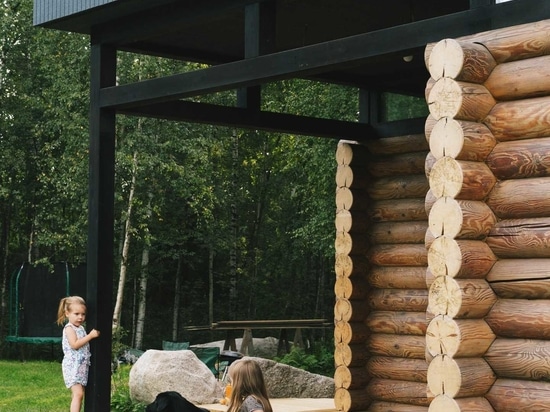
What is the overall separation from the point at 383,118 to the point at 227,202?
1654cm

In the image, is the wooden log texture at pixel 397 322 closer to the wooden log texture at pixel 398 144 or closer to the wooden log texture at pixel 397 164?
the wooden log texture at pixel 397 164

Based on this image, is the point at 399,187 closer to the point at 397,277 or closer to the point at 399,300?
the point at 397,277

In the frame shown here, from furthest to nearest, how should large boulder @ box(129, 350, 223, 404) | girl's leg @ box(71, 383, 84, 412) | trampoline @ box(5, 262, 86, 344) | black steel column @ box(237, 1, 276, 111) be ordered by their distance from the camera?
trampoline @ box(5, 262, 86, 344), large boulder @ box(129, 350, 223, 404), girl's leg @ box(71, 383, 84, 412), black steel column @ box(237, 1, 276, 111)

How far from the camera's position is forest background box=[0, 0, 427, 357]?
21.4m

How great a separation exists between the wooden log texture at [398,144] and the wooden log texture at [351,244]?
93cm

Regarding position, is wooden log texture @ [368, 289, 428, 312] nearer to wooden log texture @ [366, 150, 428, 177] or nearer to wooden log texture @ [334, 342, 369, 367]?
wooden log texture @ [334, 342, 369, 367]

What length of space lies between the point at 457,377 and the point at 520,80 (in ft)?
5.94

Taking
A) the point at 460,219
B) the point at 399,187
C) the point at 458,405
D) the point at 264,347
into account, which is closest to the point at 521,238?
the point at 460,219

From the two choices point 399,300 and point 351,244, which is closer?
A: point 399,300

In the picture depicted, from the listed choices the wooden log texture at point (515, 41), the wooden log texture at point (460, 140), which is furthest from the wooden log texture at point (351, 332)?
the wooden log texture at point (515, 41)

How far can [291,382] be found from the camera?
13750 millimetres

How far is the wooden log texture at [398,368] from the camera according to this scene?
1020 cm

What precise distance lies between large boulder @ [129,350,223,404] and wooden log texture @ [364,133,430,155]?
11.9 ft

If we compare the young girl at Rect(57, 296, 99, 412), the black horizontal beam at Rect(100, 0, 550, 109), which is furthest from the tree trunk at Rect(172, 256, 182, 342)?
the black horizontal beam at Rect(100, 0, 550, 109)
